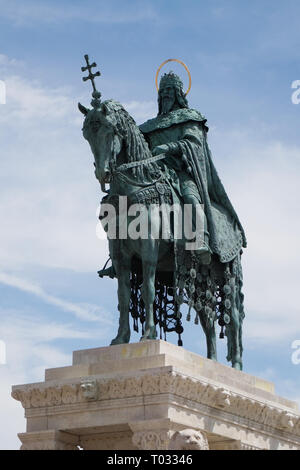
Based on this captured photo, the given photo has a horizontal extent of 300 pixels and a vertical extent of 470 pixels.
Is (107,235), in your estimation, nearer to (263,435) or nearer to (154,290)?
(154,290)

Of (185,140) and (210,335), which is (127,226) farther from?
(210,335)

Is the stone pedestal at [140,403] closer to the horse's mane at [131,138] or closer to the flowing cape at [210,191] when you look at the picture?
the flowing cape at [210,191]

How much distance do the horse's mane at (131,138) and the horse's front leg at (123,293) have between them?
5.97 feet

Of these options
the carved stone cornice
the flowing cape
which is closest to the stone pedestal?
the carved stone cornice

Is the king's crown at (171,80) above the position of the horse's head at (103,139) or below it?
above

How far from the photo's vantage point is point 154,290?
2308 cm

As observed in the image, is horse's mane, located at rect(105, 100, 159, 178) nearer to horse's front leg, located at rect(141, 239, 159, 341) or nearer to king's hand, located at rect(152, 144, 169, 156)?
king's hand, located at rect(152, 144, 169, 156)

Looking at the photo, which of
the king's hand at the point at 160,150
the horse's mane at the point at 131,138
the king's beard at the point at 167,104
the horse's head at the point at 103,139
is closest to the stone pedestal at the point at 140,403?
the horse's head at the point at 103,139

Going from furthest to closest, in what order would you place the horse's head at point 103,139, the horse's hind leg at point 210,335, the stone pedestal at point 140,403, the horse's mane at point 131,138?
the horse's hind leg at point 210,335
the horse's mane at point 131,138
the horse's head at point 103,139
the stone pedestal at point 140,403

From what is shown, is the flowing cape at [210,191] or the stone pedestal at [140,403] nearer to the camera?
the stone pedestal at [140,403]

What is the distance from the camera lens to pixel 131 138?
23.3 metres

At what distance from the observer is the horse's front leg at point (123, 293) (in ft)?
76.2

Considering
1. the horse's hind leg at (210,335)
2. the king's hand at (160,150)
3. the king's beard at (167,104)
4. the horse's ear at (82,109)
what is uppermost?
A: the king's beard at (167,104)
